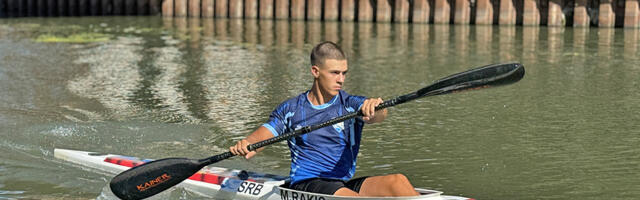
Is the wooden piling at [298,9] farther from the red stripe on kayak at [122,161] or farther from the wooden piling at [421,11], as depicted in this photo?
the red stripe on kayak at [122,161]

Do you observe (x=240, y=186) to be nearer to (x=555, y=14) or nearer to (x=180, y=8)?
(x=555, y=14)

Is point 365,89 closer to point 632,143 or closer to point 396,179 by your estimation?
point 632,143

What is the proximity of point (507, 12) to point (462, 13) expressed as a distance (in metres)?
1.21

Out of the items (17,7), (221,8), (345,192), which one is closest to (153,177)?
(345,192)

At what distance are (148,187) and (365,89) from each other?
674cm

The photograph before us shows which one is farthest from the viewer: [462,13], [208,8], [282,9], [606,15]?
[208,8]

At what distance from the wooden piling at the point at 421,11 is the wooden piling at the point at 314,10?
10.2ft

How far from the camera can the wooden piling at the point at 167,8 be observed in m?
30.8

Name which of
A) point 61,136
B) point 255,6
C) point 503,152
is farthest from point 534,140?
point 255,6

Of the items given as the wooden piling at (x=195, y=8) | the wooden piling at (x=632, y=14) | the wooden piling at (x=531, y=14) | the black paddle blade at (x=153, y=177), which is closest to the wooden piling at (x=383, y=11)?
the wooden piling at (x=531, y=14)

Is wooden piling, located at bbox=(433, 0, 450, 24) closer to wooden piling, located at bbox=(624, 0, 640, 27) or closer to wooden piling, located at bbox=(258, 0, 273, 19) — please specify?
wooden piling, located at bbox=(624, 0, 640, 27)

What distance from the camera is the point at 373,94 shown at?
14086 millimetres

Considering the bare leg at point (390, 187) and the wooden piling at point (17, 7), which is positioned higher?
the wooden piling at point (17, 7)

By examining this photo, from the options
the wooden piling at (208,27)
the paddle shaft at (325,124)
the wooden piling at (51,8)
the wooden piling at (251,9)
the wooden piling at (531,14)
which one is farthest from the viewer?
the wooden piling at (51,8)
